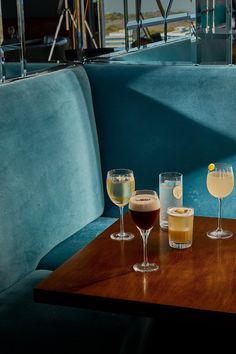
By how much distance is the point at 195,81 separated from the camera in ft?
8.90

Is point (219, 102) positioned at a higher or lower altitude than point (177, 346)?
higher

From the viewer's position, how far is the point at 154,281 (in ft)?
4.90

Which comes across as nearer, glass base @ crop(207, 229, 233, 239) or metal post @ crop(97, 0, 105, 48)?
glass base @ crop(207, 229, 233, 239)

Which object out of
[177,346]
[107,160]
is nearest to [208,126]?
[107,160]

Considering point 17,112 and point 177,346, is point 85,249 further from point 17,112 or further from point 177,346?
point 17,112

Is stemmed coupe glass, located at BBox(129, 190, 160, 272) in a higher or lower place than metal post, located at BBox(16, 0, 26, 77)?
lower

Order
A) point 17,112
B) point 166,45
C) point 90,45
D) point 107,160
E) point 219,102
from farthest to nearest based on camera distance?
point 166,45, point 90,45, point 107,160, point 219,102, point 17,112

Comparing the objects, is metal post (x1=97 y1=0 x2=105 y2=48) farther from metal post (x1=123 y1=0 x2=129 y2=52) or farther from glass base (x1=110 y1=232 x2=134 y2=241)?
glass base (x1=110 y1=232 x2=134 y2=241)

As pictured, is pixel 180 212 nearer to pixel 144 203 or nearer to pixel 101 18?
pixel 144 203

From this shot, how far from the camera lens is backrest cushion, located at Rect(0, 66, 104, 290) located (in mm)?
2232

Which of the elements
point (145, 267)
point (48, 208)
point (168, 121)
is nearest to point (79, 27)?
point (168, 121)

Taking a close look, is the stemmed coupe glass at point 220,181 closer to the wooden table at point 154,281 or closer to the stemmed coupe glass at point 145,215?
the wooden table at point 154,281

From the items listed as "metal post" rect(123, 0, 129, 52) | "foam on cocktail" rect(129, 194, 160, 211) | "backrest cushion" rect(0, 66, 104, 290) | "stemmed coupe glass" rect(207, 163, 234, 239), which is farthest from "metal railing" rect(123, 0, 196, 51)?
"foam on cocktail" rect(129, 194, 160, 211)

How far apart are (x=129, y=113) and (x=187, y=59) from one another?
0.42 m
